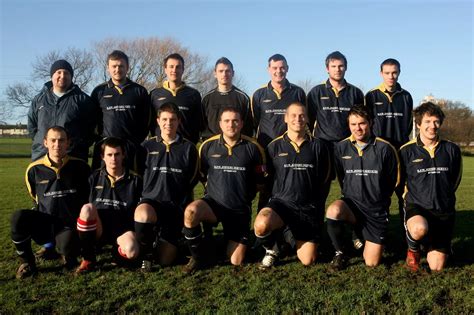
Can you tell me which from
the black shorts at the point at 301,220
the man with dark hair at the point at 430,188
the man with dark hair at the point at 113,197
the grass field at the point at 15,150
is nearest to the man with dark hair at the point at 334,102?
the black shorts at the point at 301,220

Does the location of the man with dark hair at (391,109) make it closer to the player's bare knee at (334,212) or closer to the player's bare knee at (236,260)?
the player's bare knee at (334,212)

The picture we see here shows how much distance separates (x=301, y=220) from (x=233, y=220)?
75 cm

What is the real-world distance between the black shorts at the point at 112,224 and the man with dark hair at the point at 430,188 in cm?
303

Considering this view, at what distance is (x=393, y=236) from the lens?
6.38 metres

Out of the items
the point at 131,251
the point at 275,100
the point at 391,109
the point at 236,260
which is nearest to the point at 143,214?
the point at 131,251

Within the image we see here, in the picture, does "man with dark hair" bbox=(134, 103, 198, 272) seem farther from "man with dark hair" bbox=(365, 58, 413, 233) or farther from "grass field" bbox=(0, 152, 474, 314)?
"man with dark hair" bbox=(365, 58, 413, 233)

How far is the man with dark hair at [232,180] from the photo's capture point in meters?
5.08

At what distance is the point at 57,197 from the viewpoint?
16.4 feet

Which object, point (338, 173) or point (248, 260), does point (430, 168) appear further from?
point (248, 260)

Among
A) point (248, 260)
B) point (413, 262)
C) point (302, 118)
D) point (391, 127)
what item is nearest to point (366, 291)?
point (413, 262)

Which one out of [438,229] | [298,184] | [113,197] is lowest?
[438,229]

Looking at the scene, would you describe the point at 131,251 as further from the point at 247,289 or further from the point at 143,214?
the point at 247,289

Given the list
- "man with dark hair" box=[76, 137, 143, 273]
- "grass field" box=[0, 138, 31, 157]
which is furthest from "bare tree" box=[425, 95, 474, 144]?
"man with dark hair" box=[76, 137, 143, 273]

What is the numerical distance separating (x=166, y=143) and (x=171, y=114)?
0.34 metres
